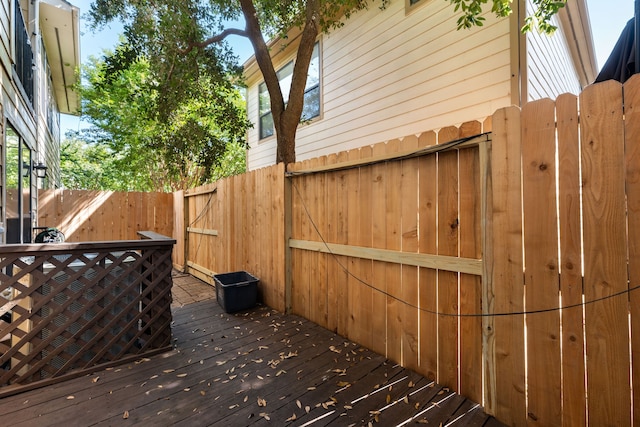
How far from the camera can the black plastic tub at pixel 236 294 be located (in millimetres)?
3805

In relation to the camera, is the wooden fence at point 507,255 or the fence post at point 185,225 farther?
the fence post at point 185,225

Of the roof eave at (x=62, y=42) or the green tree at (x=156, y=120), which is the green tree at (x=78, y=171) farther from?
the roof eave at (x=62, y=42)

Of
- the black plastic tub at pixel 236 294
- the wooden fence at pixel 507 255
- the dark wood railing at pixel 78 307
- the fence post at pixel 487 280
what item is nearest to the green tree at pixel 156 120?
the black plastic tub at pixel 236 294

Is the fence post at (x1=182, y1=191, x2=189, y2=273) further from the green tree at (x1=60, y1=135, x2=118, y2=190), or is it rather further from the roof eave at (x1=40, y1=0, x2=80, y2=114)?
the green tree at (x1=60, y1=135, x2=118, y2=190)

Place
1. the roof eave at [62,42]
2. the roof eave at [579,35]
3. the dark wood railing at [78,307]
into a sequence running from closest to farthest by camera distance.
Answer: the dark wood railing at [78,307]
the roof eave at [579,35]
the roof eave at [62,42]

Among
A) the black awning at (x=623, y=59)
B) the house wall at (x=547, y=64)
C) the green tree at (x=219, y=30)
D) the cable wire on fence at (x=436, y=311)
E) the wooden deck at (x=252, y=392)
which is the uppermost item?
the green tree at (x=219, y=30)

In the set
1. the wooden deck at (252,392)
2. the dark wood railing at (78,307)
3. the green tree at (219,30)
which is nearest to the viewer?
the wooden deck at (252,392)

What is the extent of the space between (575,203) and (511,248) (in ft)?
1.34

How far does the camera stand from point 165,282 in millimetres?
2826

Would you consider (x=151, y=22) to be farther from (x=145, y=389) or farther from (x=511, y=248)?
(x=511, y=248)

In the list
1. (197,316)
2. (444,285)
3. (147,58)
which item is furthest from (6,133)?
(444,285)

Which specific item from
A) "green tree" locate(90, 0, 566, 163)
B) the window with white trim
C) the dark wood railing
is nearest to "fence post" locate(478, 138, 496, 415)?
the dark wood railing

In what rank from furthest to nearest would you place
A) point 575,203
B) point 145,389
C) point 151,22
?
point 151,22
point 145,389
point 575,203

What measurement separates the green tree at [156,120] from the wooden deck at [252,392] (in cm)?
487
